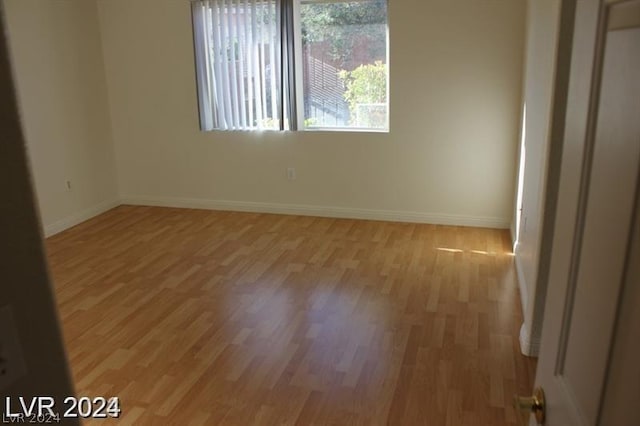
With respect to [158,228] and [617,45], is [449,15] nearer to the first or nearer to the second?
[158,228]

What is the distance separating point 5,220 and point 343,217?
457 cm

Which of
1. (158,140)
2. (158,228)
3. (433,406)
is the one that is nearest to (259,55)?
(158,140)

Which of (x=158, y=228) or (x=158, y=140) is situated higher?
(x=158, y=140)

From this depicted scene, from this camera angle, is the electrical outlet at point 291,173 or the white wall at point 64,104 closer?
the white wall at point 64,104

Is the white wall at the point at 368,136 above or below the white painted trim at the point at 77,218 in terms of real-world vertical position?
above

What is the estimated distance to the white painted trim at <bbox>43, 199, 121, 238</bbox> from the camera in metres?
4.87

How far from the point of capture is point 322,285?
144 inches

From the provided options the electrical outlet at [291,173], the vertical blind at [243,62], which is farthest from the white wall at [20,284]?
the electrical outlet at [291,173]

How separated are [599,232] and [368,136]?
13.8 feet

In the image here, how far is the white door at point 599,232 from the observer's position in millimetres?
667

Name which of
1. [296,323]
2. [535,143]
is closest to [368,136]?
[535,143]

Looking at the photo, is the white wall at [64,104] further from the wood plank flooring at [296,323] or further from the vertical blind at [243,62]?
the vertical blind at [243,62]

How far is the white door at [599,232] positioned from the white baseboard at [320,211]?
3923 mm

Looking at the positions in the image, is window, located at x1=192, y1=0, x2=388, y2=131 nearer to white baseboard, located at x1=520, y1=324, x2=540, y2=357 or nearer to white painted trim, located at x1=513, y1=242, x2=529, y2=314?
white painted trim, located at x1=513, y1=242, x2=529, y2=314
